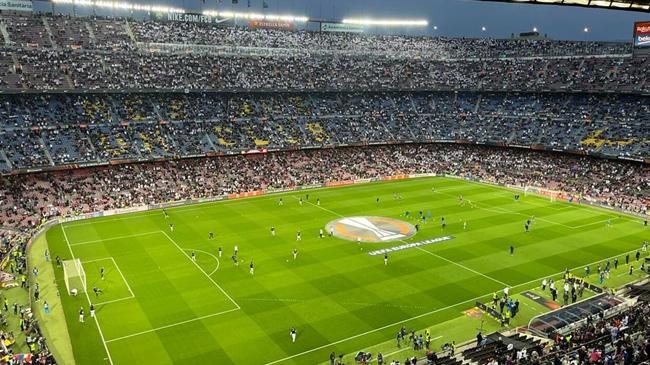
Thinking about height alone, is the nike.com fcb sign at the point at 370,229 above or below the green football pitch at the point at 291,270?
above

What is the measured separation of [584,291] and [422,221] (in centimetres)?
2033

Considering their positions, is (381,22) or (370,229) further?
(381,22)

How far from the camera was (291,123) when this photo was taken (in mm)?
82188

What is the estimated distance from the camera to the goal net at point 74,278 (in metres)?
35.4

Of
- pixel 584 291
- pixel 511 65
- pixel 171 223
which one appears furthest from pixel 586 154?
pixel 171 223

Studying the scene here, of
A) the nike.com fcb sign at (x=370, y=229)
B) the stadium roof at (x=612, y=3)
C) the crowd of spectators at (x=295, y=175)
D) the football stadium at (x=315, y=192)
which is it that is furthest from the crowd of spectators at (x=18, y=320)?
the stadium roof at (x=612, y=3)

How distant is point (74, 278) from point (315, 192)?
3628 centimetres

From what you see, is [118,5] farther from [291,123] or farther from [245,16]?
[291,123]

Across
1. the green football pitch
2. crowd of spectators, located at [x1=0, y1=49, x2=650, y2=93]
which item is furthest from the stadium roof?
crowd of spectators, located at [x1=0, y1=49, x2=650, y2=93]

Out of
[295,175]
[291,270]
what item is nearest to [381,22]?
[295,175]

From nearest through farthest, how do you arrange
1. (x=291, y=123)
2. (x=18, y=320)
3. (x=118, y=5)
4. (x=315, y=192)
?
(x=18, y=320), (x=315, y=192), (x=291, y=123), (x=118, y=5)

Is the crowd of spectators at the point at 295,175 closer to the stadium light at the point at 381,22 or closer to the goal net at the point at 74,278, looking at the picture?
the goal net at the point at 74,278

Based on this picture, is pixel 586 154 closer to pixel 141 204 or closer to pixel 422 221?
pixel 422 221

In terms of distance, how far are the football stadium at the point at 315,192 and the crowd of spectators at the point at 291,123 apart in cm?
40
